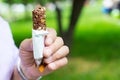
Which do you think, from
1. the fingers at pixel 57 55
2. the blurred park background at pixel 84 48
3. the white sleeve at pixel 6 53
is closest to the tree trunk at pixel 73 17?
the blurred park background at pixel 84 48

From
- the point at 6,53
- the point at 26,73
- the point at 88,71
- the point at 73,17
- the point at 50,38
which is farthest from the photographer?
the point at 73,17

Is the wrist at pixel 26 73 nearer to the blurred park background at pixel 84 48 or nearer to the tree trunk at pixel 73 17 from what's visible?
the blurred park background at pixel 84 48

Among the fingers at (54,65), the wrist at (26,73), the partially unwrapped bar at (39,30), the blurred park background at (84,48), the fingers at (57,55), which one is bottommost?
the blurred park background at (84,48)

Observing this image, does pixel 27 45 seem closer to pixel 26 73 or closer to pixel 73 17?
pixel 26 73

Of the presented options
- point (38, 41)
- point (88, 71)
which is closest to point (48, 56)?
point (38, 41)

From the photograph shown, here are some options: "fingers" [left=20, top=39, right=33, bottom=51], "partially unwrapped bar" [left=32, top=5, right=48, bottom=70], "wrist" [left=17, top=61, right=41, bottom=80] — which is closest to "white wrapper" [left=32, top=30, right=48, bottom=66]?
"partially unwrapped bar" [left=32, top=5, right=48, bottom=70]

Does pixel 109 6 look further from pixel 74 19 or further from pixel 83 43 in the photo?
pixel 74 19
